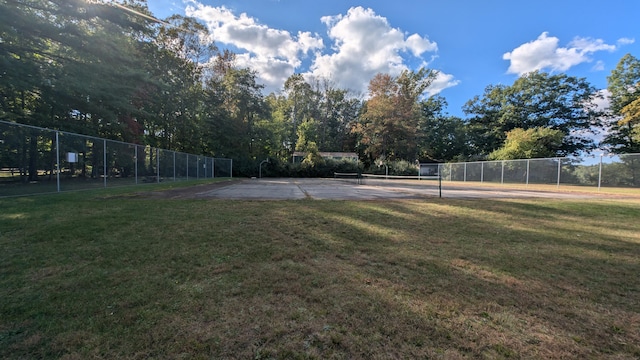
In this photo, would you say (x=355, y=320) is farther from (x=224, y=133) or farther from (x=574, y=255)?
(x=224, y=133)

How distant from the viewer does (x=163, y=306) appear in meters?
2.22

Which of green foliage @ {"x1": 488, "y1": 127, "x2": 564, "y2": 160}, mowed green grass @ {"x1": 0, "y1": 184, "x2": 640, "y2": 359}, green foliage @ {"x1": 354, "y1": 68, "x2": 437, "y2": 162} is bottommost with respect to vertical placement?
mowed green grass @ {"x1": 0, "y1": 184, "x2": 640, "y2": 359}

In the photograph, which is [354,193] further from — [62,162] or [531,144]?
[531,144]

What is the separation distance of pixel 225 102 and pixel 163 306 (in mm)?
35390

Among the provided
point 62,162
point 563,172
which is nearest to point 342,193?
point 62,162

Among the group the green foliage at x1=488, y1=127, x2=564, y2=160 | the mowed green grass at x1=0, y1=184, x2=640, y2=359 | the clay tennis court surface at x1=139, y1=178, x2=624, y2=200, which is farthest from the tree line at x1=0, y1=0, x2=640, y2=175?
the mowed green grass at x1=0, y1=184, x2=640, y2=359

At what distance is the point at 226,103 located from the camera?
34.4 meters

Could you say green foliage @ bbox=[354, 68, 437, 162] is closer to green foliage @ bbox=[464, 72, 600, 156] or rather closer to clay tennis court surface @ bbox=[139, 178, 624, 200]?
green foliage @ bbox=[464, 72, 600, 156]

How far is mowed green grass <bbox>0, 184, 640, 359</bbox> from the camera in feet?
5.90

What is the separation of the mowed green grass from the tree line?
13078 mm

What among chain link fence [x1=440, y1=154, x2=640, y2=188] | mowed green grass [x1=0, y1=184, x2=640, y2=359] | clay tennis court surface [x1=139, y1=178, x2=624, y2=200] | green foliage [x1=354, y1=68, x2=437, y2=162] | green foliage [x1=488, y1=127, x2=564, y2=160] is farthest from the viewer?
green foliage [x1=354, y1=68, x2=437, y2=162]

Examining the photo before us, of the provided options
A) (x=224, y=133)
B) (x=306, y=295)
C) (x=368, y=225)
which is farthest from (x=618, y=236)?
(x=224, y=133)

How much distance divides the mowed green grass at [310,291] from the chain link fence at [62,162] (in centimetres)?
480

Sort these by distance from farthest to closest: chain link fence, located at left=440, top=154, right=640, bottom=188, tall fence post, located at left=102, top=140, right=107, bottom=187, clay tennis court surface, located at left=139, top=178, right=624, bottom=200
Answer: chain link fence, located at left=440, top=154, right=640, bottom=188 < tall fence post, located at left=102, top=140, right=107, bottom=187 < clay tennis court surface, located at left=139, top=178, right=624, bottom=200
